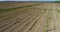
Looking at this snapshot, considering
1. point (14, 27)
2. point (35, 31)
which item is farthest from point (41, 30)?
point (14, 27)

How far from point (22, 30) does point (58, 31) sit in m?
0.22

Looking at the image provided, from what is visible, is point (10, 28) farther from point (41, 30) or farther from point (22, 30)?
point (41, 30)

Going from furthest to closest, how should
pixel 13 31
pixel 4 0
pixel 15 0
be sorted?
pixel 15 0
pixel 4 0
pixel 13 31

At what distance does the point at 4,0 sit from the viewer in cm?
311

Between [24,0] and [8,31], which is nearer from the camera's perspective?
[8,31]

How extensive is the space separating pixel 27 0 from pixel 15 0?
250mm

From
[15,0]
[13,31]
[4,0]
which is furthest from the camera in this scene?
[15,0]

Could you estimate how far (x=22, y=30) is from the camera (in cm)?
92

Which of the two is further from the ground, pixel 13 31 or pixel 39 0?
pixel 13 31

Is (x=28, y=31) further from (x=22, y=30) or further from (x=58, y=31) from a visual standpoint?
(x=58, y=31)

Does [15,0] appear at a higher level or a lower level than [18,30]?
lower

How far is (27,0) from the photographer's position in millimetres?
3334

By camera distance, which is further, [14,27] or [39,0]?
[39,0]

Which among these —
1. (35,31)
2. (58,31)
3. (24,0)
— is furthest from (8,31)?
(24,0)
